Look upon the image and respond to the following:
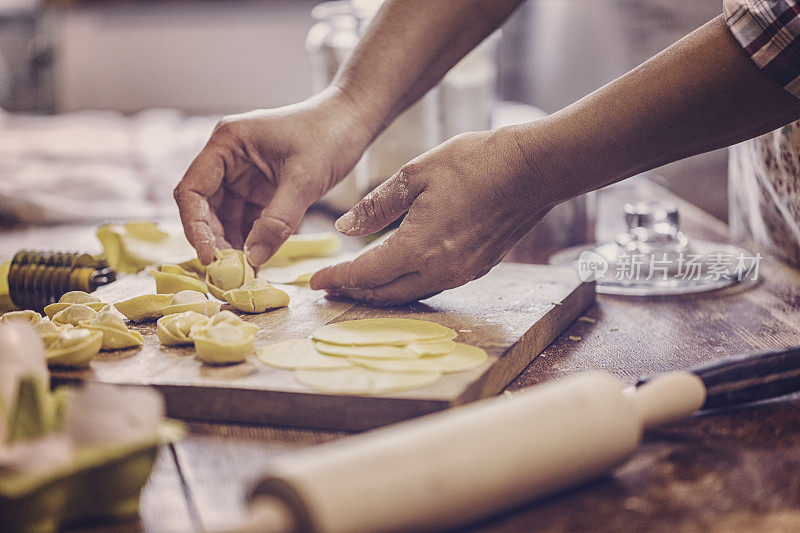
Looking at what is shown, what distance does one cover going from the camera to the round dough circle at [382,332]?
801 mm

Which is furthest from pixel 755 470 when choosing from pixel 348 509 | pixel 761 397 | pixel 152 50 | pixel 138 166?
pixel 152 50

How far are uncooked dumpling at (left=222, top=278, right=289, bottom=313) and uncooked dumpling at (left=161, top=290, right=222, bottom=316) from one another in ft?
0.09

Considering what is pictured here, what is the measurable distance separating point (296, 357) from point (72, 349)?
22 centimetres

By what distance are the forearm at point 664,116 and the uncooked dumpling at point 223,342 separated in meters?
0.38

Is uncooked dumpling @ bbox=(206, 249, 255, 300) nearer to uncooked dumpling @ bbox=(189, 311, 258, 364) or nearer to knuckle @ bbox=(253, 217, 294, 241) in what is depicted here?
knuckle @ bbox=(253, 217, 294, 241)

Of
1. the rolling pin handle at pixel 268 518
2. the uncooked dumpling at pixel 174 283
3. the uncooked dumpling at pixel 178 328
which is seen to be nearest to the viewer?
the rolling pin handle at pixel 268 518

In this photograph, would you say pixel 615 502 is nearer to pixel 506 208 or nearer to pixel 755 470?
pixel 755 470

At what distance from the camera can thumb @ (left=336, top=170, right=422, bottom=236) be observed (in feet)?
3.07

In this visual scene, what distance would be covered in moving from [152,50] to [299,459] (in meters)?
3.74

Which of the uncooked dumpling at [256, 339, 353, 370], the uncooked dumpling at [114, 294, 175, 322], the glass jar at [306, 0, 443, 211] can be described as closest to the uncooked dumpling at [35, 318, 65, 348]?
the uncooked dumpling at [114, 294, 175, 322]

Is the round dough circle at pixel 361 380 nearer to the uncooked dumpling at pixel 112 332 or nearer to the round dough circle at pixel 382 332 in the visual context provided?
the round dough circle at pixel 382 332

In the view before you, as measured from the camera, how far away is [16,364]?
558mm

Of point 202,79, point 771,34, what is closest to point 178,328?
point 771,34

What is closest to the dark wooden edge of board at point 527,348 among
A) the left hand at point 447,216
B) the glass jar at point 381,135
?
the left hand at point 447,216
